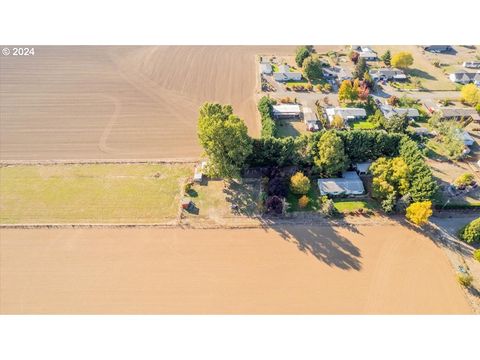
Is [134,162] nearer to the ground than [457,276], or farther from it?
farther from it

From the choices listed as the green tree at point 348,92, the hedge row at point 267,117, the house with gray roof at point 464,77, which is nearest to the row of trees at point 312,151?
the hedge row at point 267,117

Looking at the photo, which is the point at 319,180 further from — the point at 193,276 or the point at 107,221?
the point at 107,221

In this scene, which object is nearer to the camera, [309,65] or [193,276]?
[193,276]

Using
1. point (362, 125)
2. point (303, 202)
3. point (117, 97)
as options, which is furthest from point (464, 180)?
point (117, 97)

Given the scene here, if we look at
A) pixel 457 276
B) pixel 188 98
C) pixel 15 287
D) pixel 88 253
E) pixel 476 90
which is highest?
pixel 476 90
